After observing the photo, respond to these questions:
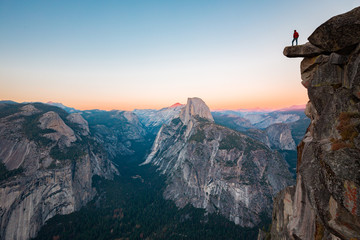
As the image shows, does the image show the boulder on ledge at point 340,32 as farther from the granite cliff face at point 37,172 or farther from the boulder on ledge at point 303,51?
the granite cliff face at point 37,172

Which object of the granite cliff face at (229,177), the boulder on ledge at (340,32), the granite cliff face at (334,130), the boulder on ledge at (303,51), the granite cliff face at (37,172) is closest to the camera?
the granite cliff face at (334,130)

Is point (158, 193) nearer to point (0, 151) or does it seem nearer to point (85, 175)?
point (85, 175)

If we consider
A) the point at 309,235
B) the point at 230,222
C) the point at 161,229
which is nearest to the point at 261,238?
the point at 309,235

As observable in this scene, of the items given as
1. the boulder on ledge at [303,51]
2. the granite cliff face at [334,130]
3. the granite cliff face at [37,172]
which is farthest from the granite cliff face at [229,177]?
the boulder on ledge at [303,51]

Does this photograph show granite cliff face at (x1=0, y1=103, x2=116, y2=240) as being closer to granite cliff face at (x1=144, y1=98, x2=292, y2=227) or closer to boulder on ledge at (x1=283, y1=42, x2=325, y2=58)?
granite cliff face at (x1=144, y1=98, x2=292, y2=227)

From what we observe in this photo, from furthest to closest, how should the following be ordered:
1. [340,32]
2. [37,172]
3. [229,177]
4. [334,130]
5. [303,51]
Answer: [229,177]
[37,172]
[303,51]
[334,130]
[340,32]

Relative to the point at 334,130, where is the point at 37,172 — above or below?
below

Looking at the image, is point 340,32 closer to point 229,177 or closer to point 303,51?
point 303,51

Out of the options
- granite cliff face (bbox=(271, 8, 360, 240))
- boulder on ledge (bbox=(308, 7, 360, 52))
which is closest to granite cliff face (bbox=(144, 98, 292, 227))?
granite cliff face (bbox=(271, 8, 360, 240))

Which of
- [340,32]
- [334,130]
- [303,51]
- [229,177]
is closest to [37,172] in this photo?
[229,177]
